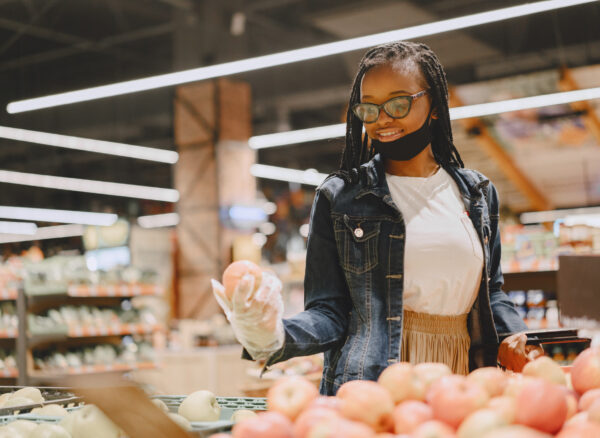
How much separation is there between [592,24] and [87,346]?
35.2 ft

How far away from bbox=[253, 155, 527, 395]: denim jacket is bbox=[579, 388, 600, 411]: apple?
2.18 ft

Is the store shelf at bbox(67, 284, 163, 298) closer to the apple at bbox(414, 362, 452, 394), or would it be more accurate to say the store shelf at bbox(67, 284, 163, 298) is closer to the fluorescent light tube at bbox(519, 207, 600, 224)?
the apple at bbox(414, 362, 452, 394)

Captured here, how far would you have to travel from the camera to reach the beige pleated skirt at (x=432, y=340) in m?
1.92

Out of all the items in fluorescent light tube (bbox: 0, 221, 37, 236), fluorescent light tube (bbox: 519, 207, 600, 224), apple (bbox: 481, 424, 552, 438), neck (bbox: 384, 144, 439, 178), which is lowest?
apple (bbox: 481, 424, 552, 438)

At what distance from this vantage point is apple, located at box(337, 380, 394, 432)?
45.9 inches

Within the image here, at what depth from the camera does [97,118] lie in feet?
59.7

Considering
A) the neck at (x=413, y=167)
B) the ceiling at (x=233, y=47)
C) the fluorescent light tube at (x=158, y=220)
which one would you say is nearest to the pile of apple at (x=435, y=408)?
the neck at (x=413, y=167)

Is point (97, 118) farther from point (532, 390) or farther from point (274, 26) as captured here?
point (532, 390)

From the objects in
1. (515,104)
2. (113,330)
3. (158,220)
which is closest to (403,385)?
(113,330)

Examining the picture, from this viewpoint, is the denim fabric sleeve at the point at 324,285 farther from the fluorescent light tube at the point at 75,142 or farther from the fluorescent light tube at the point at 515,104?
the fluorescent light tube at the point at 75,142

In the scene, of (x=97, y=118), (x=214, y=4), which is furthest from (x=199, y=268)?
(x=97, y=118)

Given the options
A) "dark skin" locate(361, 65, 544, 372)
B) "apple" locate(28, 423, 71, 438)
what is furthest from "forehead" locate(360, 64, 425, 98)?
"apple" locate(28, 423, 71, 438)

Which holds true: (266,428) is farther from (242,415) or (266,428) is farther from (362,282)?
(362,282)

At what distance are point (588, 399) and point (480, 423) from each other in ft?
1.09
